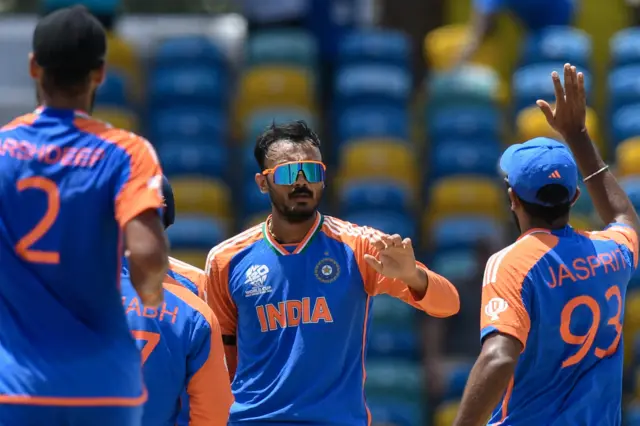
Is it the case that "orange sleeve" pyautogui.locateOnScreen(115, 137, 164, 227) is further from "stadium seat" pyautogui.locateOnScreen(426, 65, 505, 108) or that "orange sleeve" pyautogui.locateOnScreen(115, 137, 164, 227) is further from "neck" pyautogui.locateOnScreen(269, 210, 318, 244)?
"stadium seat" pyautogui.locateOnScreen(426, 65, 505, 108)

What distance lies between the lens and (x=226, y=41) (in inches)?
516

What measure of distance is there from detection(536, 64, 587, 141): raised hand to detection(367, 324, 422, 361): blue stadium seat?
471cm

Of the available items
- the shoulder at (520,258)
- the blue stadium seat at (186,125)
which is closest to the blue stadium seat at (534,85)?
the blue stadium seat at (186,125)

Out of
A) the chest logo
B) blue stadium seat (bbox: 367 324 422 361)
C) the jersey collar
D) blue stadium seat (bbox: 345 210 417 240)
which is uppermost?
the jersey collar

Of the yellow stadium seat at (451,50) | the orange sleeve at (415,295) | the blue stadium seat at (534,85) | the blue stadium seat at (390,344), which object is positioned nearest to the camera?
the orange sleeve at (415,295)

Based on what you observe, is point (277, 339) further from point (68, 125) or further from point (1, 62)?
point (1, 62)

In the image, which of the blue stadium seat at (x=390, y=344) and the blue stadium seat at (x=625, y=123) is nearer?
the blue stadium seat at (x=390, y=344)

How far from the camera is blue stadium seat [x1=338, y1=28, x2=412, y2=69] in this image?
1259cm

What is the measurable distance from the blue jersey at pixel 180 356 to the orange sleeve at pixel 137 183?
1.27 meters

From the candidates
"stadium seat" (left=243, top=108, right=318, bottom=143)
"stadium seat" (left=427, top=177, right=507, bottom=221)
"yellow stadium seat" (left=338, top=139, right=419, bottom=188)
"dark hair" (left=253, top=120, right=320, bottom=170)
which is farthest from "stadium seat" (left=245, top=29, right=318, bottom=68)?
"dark hair" (left=253, top=120, right=320, bottom=170)

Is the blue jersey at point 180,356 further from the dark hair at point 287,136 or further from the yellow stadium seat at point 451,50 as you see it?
the yellow stadium seat at point 451,50

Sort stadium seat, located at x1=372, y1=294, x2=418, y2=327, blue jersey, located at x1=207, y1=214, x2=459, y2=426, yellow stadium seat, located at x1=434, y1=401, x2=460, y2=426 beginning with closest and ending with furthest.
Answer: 1. blue jersey, located at x1=207, y1=214, x2=459, y2=426
2. yellow stadium seat, located at x1=434, y1=401, x2=460, y2=426
3. stadium seat, located at x1=372, y1=294, x2=418, y2=327

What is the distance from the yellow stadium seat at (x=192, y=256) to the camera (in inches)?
411

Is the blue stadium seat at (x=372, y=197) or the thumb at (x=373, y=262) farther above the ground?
the thumb at (x=373, y=262)
